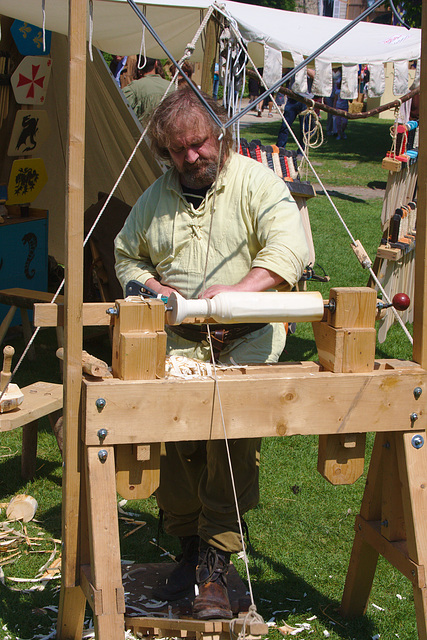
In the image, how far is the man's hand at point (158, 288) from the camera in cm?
253

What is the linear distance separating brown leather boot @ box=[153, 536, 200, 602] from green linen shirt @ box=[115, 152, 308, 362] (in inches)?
30.6

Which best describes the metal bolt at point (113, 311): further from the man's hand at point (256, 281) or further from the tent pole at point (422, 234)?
the tent pole at point (422, 234)

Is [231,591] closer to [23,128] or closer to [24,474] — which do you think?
[24,474]

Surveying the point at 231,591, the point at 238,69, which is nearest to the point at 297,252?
the point at 231,591

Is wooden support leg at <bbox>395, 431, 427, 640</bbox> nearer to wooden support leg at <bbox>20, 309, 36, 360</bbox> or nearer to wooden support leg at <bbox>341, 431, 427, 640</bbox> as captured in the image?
wooden support leg at <bbox>341, 431, 427, 640</bbox>

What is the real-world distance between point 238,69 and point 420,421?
317 centimetres

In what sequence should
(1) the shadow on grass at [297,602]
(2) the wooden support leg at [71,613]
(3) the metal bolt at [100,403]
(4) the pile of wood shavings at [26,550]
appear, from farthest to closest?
(4) the pile of wood shavings at [26,550], (1) the shadow on grass at [297,602], (2) the wooden support leg at [71,613], (3) the metal bolt at [100,403]

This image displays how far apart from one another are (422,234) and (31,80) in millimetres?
4563

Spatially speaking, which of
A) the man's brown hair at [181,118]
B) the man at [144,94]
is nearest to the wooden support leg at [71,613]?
the man's brown hair at [181,118]

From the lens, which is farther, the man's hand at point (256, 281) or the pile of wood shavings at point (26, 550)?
the pile of wood shavings at point (26, 550)

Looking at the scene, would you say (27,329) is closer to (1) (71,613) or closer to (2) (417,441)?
(1) (71,613)

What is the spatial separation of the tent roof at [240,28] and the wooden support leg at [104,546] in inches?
129

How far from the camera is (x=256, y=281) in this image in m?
2.36

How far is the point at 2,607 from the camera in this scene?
2.71 m
